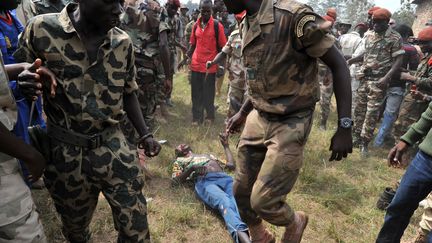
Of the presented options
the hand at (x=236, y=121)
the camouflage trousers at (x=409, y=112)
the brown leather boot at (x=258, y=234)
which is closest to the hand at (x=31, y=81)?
the hand at (x=236, y=121)

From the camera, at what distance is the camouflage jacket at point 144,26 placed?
390 centimetres

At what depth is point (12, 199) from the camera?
1.55m

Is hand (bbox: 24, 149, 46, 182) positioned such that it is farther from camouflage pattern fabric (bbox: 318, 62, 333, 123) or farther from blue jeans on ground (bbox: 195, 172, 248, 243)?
camouflage pattern fabric (bbox: 318, 62, 333, 123)

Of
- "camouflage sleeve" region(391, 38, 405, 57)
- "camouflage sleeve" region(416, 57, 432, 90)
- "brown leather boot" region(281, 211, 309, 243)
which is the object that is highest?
"camouflage sleeve" region(391, 38, 405, 57)

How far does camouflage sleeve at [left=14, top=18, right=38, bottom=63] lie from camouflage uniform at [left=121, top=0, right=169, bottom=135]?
2088mm

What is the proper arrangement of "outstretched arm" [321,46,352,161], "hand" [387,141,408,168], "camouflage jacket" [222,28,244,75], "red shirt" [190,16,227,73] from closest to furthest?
"outstretched arm" [321,46,352,161], "hand" [387,141,408,168], "camouflage jacket" [222,28,244,75], "red shirt" [190,16,227,73]

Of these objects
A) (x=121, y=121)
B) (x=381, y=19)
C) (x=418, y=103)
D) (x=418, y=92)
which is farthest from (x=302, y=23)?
(x=381, y=19)

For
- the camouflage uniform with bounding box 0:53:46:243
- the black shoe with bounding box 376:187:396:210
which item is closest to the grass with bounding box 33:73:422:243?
the black shoe with bounding box 376:187:396:210

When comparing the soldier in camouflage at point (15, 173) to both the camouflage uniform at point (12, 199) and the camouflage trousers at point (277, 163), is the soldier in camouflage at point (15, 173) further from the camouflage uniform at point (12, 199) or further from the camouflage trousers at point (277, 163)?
the camouflage trousers at point (277, 163)

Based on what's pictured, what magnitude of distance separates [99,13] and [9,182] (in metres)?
0.94

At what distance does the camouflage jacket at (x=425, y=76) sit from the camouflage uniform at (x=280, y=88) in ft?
10.4

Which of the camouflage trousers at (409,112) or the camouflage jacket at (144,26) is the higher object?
the camouflage jacket at (144,26)

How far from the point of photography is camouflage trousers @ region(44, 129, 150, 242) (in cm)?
197

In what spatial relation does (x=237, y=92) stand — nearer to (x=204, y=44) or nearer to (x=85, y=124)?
(x=204, y=44)
